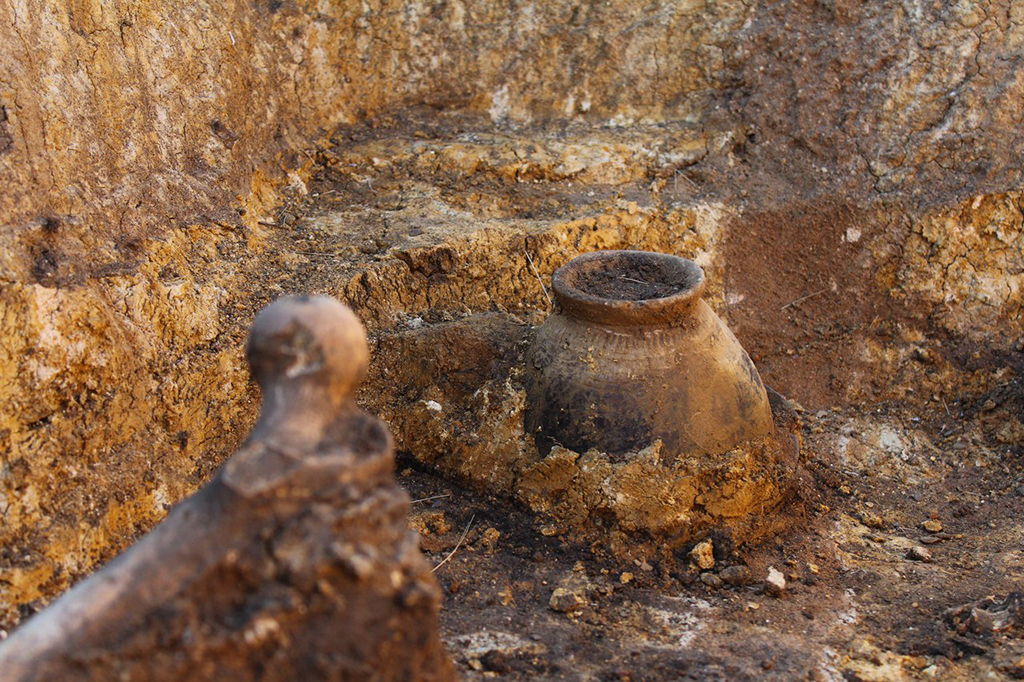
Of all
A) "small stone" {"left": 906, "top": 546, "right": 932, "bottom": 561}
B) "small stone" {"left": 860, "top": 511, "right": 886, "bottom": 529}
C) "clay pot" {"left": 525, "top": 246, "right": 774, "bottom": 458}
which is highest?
"clay pot" {"left": 525, "top": 246, "right": 774, "bottom": 458}

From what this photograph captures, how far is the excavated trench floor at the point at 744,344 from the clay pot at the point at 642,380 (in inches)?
13.3

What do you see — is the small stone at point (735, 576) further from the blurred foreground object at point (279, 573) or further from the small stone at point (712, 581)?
the blurred foreground object at point (279, 573)

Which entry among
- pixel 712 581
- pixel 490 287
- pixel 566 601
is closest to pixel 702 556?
pixel 712 581

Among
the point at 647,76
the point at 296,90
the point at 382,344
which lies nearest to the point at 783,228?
the point at 647,76

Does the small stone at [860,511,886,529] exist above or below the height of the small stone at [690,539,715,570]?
below

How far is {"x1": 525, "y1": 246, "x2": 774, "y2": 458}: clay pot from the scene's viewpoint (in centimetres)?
411

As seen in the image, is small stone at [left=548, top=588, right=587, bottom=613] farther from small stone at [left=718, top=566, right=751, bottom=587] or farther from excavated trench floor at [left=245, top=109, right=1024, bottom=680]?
small stone at [left=718, top=566, right=751, bottom=587]

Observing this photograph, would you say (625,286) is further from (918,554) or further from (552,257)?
(918,554)

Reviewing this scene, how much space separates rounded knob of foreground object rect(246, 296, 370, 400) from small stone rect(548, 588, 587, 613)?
1.96 m

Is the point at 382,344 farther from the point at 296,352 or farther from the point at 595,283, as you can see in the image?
the point at 296,352

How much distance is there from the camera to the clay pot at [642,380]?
4.11 m

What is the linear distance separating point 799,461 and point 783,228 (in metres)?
1.73

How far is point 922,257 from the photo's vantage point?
5.74 metres

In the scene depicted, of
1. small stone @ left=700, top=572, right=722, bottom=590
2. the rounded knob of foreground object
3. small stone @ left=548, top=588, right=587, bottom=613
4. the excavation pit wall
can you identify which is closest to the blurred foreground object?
the rounded knob of foreground object
